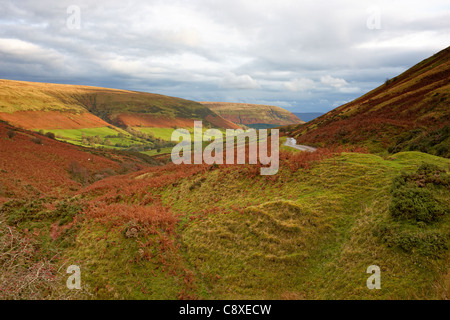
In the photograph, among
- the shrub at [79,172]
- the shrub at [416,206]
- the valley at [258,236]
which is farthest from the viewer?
the shrub at [79,172]

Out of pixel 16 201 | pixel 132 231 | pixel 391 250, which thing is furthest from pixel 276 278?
pixel 16 201

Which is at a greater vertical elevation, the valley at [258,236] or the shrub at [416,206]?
the shrub at [416,206]

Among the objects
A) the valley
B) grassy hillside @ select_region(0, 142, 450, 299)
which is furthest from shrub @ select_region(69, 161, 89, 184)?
grassy hillside @ select_region(0, 142, 450, 299)

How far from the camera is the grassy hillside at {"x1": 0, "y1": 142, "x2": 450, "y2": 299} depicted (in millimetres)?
10414

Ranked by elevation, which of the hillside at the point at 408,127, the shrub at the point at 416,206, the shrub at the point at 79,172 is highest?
the hillside at the point at 408,127

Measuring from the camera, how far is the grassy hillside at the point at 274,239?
1041cm

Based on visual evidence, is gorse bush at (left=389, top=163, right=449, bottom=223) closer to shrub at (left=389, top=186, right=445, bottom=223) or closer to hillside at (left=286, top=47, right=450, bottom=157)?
shrub at (left=389, top=186, right=445, bottom=223)

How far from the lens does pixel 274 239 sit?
13367mm

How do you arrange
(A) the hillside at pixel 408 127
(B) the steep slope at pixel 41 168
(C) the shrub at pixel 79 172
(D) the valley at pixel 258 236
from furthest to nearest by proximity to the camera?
(C) the shrub at pixel 79 172 < (B) the steep slope at pixel 41 168 < (A) the hillside at pixel 408 127 < (D) the valley at pixel 258 236

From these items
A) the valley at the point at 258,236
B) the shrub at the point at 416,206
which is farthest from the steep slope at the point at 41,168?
the shrub at the point at 416,206

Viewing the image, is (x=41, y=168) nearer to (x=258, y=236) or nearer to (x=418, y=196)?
(x=258, y=236)

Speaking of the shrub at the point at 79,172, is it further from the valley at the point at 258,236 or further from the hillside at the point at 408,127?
the hillside at the point at 408,127
